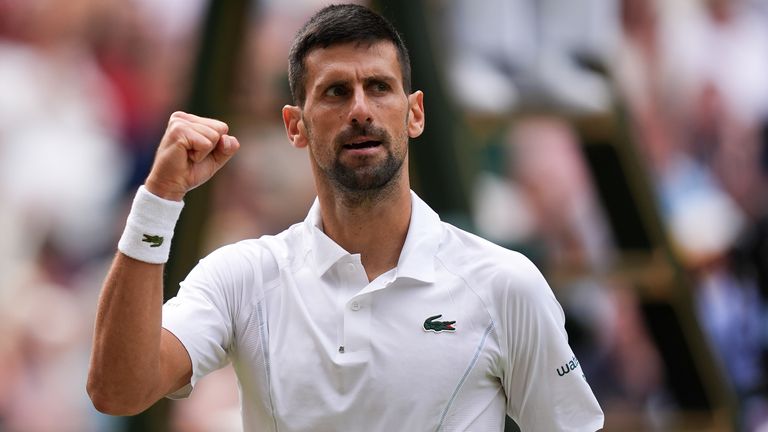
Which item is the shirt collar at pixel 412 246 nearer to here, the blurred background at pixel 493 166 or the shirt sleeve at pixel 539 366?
the shirt sleeve at pixel 539 366

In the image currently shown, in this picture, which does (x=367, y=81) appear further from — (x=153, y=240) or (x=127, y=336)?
(x=127, y=336)

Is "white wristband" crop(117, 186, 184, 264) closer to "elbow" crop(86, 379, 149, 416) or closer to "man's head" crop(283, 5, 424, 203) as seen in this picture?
"elbow" crop(86, 379, 149, 416)

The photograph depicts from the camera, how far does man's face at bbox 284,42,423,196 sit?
281 centimetres

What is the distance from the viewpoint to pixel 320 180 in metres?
2.95

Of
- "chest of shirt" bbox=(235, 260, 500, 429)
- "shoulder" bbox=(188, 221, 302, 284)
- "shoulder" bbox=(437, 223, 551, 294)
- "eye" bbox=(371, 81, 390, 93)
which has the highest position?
"eye" bbox=(371, 81, 390, 93)

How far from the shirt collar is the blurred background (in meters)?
0.54

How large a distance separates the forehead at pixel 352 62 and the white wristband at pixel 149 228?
44 cm

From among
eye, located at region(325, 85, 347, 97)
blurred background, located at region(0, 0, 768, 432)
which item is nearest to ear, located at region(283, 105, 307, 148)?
eye, located at region(325, 85, 347, 97)

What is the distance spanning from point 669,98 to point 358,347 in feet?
20.7

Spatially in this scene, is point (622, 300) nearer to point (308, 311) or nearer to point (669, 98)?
point (669, 98)

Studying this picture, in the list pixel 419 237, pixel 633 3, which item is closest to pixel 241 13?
pixel 419 237

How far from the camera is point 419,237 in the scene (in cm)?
293

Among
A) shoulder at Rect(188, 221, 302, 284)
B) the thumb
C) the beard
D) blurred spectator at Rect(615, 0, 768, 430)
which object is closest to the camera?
the thumb

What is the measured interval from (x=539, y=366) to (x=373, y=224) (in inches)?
18.1
